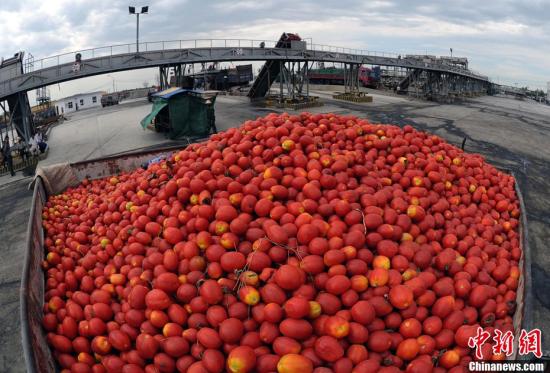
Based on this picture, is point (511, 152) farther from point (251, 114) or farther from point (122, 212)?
point (122, 212)

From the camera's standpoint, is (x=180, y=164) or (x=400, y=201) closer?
(x=400, y=201)

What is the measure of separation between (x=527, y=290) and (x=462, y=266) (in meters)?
0.72

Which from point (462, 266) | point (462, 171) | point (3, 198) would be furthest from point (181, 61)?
point (462, 266)

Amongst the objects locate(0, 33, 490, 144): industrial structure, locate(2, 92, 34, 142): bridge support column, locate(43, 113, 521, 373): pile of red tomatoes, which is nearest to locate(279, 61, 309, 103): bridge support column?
locate(0, 33, 490, 144): industrial structure

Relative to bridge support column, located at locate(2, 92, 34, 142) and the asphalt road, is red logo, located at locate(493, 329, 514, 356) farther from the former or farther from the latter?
bridge support column, located at locate(2, 92, 34, 142)

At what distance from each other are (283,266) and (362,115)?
85.3 ft

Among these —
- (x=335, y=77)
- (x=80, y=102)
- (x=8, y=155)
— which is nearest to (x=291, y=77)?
(x=8, y=155)

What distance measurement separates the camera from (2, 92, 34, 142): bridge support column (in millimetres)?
18406

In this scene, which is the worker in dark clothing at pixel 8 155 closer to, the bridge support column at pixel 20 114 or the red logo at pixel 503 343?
the bridge support column at pixel 20 114

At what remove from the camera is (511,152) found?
719 inches

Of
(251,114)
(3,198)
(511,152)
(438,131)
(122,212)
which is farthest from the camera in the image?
(251,114)

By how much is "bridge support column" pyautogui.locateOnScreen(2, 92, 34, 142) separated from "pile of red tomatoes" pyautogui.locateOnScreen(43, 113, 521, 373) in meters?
16.2

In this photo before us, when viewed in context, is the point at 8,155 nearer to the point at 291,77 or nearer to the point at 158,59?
the point at 158,59

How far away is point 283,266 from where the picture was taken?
3686mm
